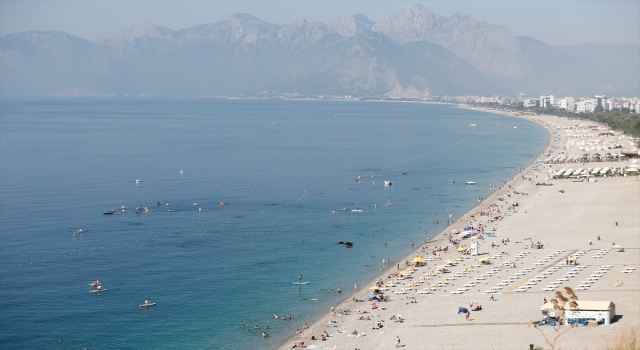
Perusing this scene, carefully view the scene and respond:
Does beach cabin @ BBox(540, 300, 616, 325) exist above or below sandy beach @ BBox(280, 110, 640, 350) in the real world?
above

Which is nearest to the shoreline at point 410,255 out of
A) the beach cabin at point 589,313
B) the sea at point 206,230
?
the sea at point 206,230

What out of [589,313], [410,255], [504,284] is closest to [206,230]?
[410,255]

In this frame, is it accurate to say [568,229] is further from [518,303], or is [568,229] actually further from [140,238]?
[140,238]

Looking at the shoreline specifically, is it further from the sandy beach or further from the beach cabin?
the beach cabin

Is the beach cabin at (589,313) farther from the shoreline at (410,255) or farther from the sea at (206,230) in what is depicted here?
the sea at (206,230)

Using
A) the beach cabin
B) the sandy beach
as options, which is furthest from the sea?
the beach cabin

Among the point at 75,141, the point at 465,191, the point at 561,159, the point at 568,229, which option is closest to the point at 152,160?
the point at 75,141
